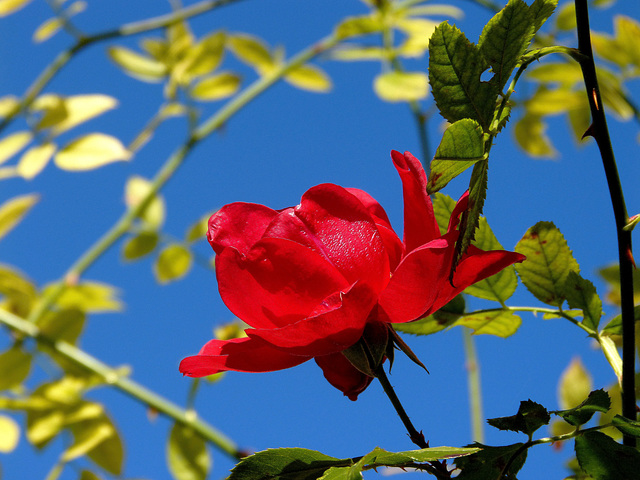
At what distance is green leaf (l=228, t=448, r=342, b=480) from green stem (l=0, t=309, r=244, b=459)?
69 cm

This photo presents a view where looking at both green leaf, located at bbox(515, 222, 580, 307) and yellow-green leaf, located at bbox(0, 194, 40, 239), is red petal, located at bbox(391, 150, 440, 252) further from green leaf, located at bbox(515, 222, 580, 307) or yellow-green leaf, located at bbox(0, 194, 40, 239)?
yellow-green leaf, located at bbox(0, 194, 40, 239)

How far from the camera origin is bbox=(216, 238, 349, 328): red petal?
14.3 inches

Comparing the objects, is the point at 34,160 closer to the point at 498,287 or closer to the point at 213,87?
the point at 213,87

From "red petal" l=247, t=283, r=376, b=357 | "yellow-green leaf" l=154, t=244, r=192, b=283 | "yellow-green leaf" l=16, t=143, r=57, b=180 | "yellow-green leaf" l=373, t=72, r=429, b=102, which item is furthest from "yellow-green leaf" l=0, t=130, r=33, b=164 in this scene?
"red petal" l=247, t=283, r=376, b=357

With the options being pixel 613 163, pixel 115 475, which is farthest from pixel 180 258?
pixel 613 163

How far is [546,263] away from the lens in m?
0.43

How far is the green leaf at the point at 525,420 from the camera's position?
0.33 metres

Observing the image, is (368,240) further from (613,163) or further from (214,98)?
(214,98)

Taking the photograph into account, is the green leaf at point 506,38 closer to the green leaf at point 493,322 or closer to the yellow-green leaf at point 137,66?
the green leaf at point 493,322

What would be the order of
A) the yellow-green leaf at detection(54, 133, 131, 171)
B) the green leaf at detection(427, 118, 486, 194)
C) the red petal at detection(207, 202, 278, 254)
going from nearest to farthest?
the green leaf at detection(427, 118, 486, 194)
the red petal at detection(207, 202, 278, 254)
the yellow-green leaf at detection(54, 133, 131, 171)

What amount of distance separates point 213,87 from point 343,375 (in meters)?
0.90

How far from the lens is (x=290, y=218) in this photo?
0.38 m

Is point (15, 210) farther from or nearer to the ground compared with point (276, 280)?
farther from the ground

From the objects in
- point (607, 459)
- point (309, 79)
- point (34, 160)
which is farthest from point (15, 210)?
point (607, 459)
